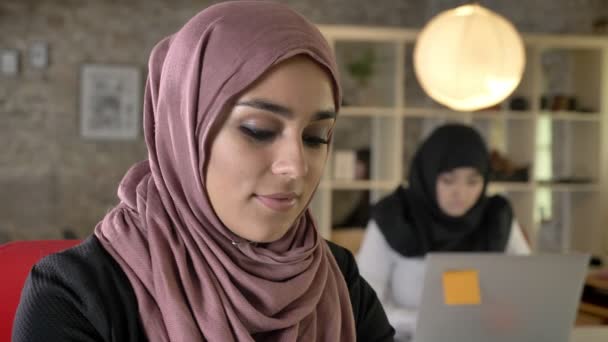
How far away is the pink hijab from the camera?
82cm

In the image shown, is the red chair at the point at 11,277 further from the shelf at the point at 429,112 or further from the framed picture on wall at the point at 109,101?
the framed picture on wall at the point at 109,101

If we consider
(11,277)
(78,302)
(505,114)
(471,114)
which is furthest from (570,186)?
(78,302)

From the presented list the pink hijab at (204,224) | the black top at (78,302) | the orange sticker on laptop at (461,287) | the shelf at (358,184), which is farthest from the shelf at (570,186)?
the black top at (78,302)

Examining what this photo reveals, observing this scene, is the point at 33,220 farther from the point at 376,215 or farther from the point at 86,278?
the point at 86,278

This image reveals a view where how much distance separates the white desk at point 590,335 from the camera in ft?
5.88

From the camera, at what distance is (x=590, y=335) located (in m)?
1.84

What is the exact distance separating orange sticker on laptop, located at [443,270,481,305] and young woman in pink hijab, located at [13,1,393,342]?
0.71 m

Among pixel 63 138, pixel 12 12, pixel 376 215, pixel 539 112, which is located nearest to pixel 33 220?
pixel 63 138

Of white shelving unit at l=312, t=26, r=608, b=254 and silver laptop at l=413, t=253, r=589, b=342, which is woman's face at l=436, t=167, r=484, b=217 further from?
white shelving unit at l=312, t=26, r=608, b=254

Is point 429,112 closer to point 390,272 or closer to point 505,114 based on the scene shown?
point 505,114

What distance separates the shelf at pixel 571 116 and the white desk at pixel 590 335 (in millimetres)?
2819

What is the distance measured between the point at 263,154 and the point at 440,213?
6.40 feet

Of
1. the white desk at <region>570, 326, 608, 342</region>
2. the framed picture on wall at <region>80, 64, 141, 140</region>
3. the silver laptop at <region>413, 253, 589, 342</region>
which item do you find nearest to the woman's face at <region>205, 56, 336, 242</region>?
the silver laptop at <region>413, 253, 589, 342</region>

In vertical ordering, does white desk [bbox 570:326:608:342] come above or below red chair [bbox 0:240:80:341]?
below
